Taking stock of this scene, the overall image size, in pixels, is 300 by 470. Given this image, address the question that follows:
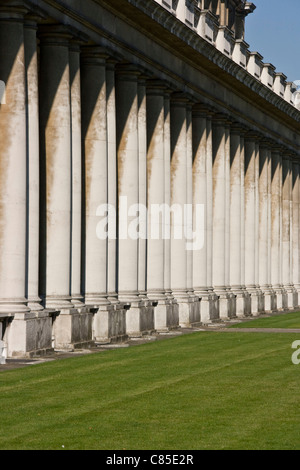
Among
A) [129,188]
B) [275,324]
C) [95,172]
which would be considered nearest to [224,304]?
[275,324]

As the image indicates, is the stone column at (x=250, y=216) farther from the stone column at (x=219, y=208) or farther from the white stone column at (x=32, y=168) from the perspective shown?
the white stone column at (x=32, y=168)

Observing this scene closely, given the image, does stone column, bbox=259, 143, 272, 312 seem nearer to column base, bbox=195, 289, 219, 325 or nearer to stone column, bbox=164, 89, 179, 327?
column base, bbox=195, 289, 219, 325

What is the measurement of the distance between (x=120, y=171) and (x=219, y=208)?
67.6 ft

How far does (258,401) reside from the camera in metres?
25.8

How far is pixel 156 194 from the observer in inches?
2290

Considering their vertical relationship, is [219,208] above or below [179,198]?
above

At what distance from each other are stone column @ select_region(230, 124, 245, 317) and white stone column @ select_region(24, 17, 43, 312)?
36.9 m

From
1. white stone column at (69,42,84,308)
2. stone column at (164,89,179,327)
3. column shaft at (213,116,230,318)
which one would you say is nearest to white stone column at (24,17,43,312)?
white stone column at (69,42,84,308)

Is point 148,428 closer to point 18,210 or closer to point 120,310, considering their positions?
point 18,210

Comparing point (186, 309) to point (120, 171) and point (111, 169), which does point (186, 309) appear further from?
point (111, 169)

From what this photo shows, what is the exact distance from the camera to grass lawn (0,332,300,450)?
20438mm

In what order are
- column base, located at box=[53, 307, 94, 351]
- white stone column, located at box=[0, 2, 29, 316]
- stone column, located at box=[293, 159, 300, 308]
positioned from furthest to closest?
stone column, located at box=[293, 159, 300, 308] → column base, located at box=[53, 307, 94, 351] → white stone column, located at box=[0, 2, 29, 316]

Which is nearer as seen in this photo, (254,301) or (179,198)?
(179,198)
